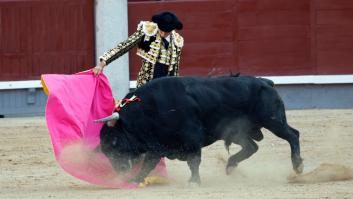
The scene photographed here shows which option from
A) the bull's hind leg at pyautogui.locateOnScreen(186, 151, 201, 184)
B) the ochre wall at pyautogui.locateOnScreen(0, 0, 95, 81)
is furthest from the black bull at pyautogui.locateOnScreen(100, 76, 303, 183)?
the ochre wall at pyautogui.locateOnScreen(0, 0, 95, 81)

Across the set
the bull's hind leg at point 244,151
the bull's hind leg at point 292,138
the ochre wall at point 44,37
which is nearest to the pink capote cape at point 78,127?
the bull's hind leg at point 244,151

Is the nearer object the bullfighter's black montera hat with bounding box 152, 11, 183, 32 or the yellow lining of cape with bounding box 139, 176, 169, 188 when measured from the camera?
the bullfighter's black montera hat with bounding box 152, 11, 183, 32

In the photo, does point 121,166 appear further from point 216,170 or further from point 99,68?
point 216,170

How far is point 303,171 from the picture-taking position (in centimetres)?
732

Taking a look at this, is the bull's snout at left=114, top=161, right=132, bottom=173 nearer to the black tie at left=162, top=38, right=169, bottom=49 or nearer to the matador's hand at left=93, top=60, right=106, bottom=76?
the matador's hand at left=93, top=60, right=106, bottom=76

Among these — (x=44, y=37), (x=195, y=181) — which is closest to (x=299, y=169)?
(x=195, y=181)

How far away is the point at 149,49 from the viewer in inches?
269

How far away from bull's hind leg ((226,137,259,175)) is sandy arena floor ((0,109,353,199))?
84 millimetres

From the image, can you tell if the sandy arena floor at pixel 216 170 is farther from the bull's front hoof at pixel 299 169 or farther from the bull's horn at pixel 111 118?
the bull's horn at pixel 111 118

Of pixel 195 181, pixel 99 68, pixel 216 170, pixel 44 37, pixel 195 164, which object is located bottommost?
pixel 216 170

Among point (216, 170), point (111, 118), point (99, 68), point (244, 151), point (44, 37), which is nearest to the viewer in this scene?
point (111, 118)

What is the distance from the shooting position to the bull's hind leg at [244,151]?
700 cm

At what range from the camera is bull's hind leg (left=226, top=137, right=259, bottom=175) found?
→ 23.0 feet

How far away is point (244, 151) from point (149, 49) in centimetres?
91
